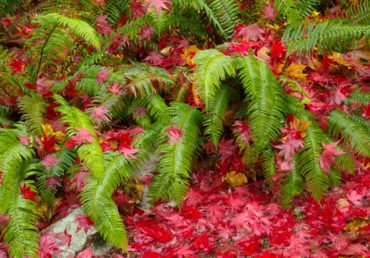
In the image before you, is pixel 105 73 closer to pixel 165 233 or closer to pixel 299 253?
pixel 165 233

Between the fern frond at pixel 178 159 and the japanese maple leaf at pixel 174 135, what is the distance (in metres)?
0.02

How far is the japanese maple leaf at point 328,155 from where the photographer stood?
10.5 ft

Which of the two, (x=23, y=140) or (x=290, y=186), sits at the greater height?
(x=23, y=140)

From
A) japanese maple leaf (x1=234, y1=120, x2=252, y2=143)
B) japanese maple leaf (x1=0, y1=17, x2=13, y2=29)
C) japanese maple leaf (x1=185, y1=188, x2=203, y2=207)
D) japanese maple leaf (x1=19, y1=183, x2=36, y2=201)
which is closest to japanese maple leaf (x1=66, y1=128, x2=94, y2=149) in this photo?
japanese maple leaf (x1=19, y1=183, x2=36, y2=201)

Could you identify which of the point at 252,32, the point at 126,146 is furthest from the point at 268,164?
the point at 252,32

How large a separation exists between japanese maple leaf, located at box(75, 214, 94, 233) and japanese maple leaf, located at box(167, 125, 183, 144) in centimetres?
82

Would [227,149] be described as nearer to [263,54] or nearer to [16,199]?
[263,54]

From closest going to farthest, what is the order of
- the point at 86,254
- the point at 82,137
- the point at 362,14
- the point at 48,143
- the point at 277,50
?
the point at 86,254 < the point at 82,137 < the point at 48,143 < the point at 277,50 < the point at 362,14

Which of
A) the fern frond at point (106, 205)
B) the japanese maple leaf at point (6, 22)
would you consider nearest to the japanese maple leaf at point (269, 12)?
the fern frond at point (106, 205)

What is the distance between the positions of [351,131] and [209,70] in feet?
3.88

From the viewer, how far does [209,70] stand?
3.24 metres

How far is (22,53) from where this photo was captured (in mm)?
4590

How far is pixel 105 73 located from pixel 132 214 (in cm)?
121

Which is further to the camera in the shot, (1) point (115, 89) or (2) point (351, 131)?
(1) point (115, 89)
